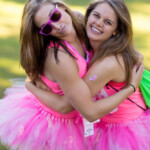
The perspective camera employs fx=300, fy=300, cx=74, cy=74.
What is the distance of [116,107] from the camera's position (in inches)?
83.5

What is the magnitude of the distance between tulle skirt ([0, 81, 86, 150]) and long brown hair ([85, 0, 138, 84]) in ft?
1.76

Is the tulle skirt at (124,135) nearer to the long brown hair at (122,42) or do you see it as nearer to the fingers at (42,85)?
the long brown hair at (122,42)

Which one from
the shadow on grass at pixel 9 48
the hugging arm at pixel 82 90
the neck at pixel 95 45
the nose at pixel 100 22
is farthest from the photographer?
the shadow on grass at pixel 9 48

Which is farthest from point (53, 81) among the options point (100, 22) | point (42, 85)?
point (100, 22)

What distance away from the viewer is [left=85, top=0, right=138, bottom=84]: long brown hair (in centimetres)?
198

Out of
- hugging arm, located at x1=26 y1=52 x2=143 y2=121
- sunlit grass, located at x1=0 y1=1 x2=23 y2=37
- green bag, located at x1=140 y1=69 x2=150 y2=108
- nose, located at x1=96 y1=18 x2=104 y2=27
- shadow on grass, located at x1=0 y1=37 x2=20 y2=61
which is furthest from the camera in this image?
sunlit grass, located at x1=0 y1=1 x2=23 y2=37

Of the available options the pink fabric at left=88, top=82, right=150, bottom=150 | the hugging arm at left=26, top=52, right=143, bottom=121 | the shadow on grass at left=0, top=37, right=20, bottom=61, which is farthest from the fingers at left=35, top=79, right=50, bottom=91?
the shadow on grass at left=0, top=37, right=20, bottom=61

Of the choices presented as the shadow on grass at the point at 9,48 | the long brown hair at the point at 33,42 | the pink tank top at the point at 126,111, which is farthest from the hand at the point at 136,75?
the shadow on grass at the point at 9,48

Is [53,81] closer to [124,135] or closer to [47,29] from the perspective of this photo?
[47,29]

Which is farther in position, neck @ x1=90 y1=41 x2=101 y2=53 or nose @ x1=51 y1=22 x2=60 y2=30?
neck @ x1=90 y1=41 x2=101 y2=53

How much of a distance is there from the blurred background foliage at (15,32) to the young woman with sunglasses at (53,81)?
860 millimetres

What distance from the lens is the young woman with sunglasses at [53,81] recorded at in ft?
6.29

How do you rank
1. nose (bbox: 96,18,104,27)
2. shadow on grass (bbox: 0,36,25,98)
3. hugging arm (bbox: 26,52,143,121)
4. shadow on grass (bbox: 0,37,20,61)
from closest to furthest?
hugging arm (bbox: 26,52,143,121) → nose (bbox: 96,18,104,27) → shadow on grass (bbox: 0,36,25,98) → shadow on grass (bbox: 0,37,20,61)

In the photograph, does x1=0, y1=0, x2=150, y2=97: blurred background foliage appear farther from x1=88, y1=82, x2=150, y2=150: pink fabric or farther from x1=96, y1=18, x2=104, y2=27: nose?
x1=96, y1=18, x2=104, y2=27: nose
